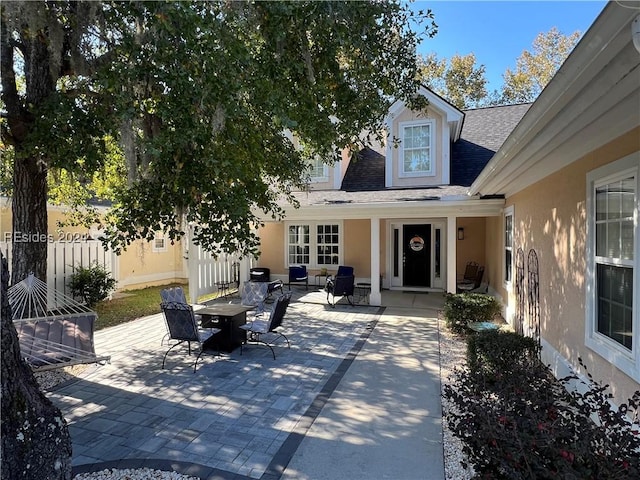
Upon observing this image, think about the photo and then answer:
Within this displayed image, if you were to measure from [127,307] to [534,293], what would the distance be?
9.44 meters

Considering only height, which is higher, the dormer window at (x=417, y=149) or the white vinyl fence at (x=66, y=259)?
the dormer window at (x=417, y=149)

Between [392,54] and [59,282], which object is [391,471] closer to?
[392,54]

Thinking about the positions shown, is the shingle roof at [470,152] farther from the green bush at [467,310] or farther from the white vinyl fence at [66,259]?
the white vinyl fence at [66,259]

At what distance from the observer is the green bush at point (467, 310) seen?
6.87 m

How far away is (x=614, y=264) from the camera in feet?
11.7

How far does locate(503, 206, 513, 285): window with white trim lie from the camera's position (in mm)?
8030

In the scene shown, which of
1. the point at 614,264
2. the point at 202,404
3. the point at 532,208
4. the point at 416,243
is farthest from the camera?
the point at 416,243

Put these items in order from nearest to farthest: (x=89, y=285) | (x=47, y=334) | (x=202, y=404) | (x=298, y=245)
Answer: (x=202, y=404) → (x=47, y=334) → (x=89, y=285) → (x=298, y=245)

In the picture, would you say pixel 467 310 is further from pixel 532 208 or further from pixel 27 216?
pixel 27 216

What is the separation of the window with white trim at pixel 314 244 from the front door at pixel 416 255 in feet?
7.44

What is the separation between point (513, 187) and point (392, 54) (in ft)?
12.4

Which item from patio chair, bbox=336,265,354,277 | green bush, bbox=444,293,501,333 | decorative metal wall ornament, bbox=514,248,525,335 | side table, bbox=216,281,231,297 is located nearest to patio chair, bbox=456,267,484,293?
decorative metal wall ornament, bbox=514,248,525,335

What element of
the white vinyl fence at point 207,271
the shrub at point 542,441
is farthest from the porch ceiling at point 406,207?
the shrub at point 542,441

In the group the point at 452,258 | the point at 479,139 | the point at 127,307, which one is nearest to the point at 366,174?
the point at 479,139
